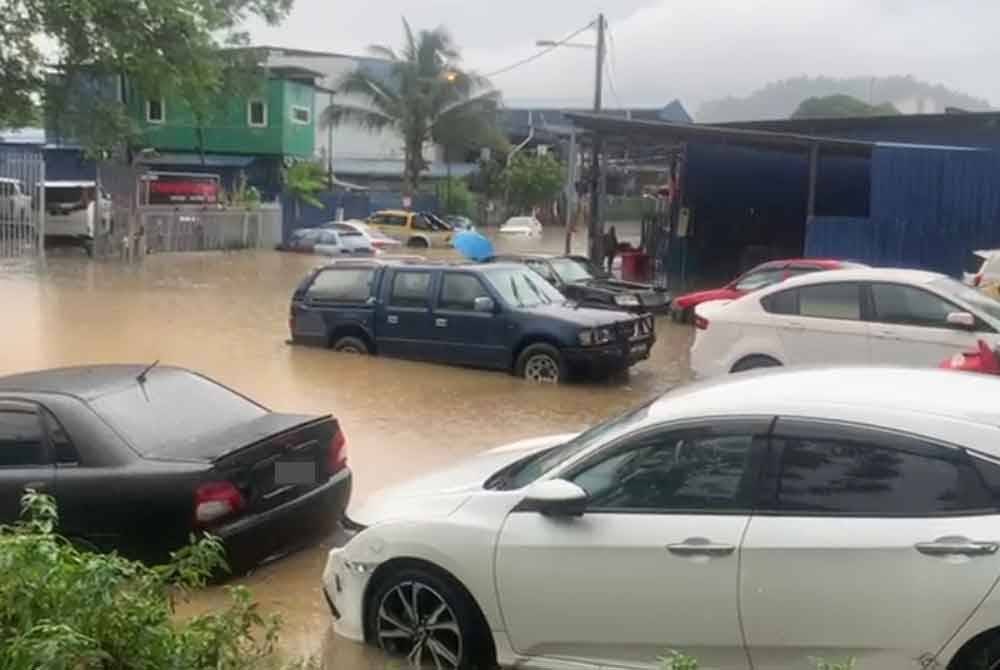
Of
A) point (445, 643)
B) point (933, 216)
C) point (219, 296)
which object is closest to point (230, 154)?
point (219, 296)

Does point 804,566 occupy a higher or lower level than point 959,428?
lower

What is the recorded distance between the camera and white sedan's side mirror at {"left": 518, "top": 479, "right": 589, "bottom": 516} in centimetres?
497

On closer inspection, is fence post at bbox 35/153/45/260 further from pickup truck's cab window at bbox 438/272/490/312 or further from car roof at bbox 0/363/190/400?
car roof at bbox 0/363/190/400

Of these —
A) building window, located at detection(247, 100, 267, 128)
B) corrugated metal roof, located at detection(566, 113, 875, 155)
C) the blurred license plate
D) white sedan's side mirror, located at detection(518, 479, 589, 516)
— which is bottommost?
the blurred license plate

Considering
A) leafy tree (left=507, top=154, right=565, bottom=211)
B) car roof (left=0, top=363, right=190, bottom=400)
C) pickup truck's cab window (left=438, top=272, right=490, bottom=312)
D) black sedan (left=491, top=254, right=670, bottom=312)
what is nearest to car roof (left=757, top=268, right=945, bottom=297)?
pickup truck's cab window (left=438, top=272, right=490, bottom=312)

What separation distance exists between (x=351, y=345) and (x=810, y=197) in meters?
10.9

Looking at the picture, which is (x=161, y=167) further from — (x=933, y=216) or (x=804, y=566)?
(x=804, y=566)

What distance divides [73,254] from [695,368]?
Result: 87.8 ft

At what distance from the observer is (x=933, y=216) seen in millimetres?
22406

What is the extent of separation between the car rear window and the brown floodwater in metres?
0.93

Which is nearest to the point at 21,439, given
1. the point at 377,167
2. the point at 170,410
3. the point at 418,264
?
the point at 170,410

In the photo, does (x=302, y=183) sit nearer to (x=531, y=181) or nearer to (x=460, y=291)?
(x=531, y=181)

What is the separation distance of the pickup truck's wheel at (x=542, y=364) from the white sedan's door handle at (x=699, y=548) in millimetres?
9851

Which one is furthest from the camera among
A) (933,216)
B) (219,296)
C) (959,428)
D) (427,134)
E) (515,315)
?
(427,134)
